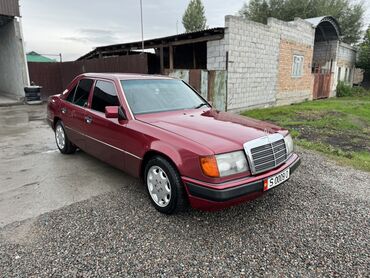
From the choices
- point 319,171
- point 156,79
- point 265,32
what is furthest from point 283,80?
point 156,79

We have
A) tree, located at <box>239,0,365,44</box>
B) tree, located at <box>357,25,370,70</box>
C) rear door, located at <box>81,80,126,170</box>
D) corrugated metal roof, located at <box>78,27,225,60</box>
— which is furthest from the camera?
tree, located at <box>239,0,365,44</box>

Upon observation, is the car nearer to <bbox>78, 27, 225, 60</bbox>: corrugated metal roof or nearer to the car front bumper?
the car front bumper

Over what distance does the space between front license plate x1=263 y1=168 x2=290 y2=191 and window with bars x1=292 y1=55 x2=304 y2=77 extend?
11.9 m

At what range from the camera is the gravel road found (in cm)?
237

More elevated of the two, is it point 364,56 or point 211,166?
point 364,56

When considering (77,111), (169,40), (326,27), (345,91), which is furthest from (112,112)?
(345,91)

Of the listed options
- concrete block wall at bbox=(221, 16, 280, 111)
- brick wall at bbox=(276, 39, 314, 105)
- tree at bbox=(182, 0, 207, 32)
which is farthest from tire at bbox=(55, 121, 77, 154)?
tree at bbox=(182, 0, 207, 32)

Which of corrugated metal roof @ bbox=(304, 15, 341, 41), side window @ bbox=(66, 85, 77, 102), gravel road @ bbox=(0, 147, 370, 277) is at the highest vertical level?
corrugated metal roof @ bbox=(304, 15, 341, 41)

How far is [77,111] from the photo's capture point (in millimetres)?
4602

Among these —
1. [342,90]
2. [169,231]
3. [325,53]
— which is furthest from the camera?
[342,90]

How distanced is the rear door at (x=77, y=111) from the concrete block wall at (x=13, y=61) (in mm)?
9877

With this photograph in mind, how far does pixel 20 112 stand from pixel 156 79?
9.20 metres

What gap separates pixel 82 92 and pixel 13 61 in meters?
11.7

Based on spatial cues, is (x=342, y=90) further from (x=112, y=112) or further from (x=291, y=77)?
(x=112, y=112)
